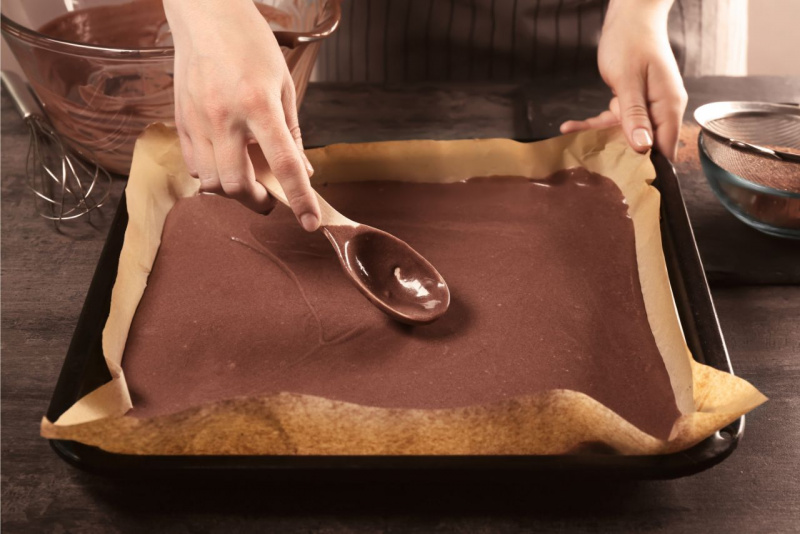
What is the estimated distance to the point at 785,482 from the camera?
0.88 metres

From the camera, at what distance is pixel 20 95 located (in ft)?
4.78

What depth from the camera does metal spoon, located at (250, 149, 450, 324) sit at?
1.02 m

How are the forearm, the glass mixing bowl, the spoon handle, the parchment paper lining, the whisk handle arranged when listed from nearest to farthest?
the parchment paper lining
the spoon handle
the glass mixing bowl
the forearm
the whisk handle

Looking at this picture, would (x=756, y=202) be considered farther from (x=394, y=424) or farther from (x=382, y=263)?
(x=394, y=424)

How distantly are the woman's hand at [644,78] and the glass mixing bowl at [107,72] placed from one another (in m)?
0.46

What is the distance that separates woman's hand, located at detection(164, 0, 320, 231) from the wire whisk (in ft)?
1.21

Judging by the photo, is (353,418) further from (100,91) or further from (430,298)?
(100,91)

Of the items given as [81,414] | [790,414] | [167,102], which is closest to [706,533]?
[790,414]

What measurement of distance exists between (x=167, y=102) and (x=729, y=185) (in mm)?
878

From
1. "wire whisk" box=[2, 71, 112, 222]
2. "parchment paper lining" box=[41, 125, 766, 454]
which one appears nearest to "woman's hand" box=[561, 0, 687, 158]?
"parchment paper lining" box=[41, 125, 766, 454]

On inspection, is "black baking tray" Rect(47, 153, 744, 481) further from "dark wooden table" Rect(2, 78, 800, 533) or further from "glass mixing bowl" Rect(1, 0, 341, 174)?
"glass mixing bowl" Rect(1, 0, 341, 174)

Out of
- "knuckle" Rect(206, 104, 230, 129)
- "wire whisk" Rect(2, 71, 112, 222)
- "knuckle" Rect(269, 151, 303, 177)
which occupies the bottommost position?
"wire whisk" Rect(2, 71, 112, 222)

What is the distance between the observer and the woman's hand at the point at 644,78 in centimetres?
121

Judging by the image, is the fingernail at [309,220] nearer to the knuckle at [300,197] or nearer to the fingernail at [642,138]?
the knuckle at [300,197]
